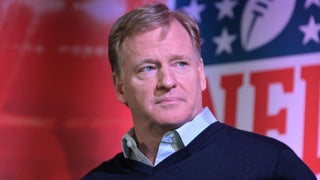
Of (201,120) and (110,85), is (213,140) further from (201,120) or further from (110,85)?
(110,85)

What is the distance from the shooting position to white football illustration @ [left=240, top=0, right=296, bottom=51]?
5.51 ft

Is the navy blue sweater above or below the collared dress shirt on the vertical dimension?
below

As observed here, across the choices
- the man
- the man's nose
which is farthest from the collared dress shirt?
the man's nose

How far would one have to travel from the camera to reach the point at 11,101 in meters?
1.92

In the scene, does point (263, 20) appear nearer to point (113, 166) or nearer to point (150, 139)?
point (150, 139)

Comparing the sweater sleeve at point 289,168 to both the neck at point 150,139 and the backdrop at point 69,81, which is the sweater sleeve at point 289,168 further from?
the backdrop at point 69,81

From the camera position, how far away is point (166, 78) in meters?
1.45

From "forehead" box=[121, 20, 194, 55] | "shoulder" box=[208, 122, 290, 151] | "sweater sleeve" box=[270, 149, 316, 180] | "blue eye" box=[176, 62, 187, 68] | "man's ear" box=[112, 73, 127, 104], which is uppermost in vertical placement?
"forehead" box=[121, 20, 194, 55]

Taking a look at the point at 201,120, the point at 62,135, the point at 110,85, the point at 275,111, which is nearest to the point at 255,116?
the point at 275,111

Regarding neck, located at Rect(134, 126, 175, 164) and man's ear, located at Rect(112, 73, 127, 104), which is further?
man's ear, located at Rect(112, 73, 127, 104)

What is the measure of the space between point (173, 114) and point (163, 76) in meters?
0.10

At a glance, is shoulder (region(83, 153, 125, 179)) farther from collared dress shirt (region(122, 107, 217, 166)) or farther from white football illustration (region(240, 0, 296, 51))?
white football illustration (region(240, 0, 296, 51))

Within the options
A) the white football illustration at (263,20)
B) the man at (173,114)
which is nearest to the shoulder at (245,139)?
the man at (173,114)

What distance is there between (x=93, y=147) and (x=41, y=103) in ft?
0.76
